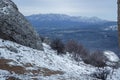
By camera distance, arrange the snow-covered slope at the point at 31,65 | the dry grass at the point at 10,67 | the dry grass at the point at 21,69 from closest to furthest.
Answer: the dry grass at the point at 10,67
the dry grass at the point at 21,69
the snow-covered slope at the point at 31,65

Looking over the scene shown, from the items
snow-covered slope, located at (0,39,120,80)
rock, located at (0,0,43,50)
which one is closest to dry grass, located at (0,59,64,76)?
snow-covered slope, located at (0,39,120,80)

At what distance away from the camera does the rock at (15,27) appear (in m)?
40.8

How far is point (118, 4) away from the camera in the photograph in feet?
52.9

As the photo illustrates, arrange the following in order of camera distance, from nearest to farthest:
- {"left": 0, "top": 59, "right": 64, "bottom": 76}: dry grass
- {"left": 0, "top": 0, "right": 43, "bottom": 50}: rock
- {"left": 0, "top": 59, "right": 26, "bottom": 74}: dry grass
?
{"left": 0, "top": 59, "right": 26, "bottom": 74}: dry grass < {"left": 0, "top": 59, "right": 64, "bottom": 76}: dry grass < {"left": 0, "top": 0, "right": 43, "bottom": 50}: rock

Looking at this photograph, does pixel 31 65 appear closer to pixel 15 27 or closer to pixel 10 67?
pixel 10 67

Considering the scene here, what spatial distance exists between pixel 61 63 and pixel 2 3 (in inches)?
488

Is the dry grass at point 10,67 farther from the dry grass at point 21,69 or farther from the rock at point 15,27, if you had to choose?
the rock at point 15,27

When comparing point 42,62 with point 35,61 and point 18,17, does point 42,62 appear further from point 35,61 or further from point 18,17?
point 18,17

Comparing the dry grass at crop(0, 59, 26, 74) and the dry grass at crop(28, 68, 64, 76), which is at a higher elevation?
→ the dry grass at crop(0, 59, 26, 74)

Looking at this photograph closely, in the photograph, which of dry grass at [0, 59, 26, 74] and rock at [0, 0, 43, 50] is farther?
rock at [0, 0, 43, 50]

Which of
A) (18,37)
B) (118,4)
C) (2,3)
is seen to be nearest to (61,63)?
(18,37)

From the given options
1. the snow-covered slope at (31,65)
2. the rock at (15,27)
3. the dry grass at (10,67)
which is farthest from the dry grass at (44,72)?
the rock at (15,27)

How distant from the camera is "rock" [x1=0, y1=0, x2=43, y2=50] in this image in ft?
134

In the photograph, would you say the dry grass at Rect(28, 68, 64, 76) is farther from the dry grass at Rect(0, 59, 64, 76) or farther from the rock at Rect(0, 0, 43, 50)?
the rock at Rect(0, 0, 43, 50)
